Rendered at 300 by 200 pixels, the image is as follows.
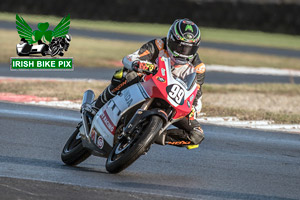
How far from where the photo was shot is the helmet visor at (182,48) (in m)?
7.17

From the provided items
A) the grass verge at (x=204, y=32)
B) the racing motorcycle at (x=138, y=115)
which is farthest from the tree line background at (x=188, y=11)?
the racing motorcycle at (x=138, y=115)

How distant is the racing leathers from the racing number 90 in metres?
0.24

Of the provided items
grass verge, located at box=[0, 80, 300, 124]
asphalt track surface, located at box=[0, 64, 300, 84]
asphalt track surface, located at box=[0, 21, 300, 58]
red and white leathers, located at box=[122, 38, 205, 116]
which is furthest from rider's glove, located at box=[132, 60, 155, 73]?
asphalt track surface, located at box=[0, 21, 300, 58]

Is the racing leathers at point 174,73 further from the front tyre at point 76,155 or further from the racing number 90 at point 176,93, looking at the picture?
the front tyre at point 76,155

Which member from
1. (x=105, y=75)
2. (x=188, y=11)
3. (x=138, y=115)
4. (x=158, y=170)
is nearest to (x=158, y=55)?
(x=138, y=115)

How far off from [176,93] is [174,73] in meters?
0.31

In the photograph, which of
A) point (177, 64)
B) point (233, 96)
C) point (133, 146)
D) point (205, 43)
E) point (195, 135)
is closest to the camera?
point (133, 146)

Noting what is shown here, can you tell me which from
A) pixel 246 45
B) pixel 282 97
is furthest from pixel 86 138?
pixel 246 45

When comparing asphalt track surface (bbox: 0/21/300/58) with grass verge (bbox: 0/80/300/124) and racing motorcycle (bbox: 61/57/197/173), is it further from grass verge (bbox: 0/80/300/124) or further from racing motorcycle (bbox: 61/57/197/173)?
racing motorcycle (bbox: 61/57/197/173)

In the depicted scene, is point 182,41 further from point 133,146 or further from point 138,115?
point 133,146

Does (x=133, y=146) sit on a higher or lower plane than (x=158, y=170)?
higher

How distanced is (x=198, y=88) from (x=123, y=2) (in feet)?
104

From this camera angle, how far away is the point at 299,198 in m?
6.45

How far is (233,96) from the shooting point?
16516mm
